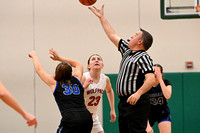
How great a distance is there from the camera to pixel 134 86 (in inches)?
169

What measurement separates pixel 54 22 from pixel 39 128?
8.37 feet

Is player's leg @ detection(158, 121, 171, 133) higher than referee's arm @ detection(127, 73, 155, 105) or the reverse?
the reverse

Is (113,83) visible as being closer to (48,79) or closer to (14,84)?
(14,84)

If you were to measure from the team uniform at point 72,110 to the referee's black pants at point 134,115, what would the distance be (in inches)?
17.0

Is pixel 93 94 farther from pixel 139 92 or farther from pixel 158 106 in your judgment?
pixel 139 92

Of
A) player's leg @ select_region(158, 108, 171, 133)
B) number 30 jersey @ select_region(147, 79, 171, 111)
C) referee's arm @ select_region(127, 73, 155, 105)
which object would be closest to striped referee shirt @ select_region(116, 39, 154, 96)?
referee's arm @ select_region(127, 73, 155, 105)

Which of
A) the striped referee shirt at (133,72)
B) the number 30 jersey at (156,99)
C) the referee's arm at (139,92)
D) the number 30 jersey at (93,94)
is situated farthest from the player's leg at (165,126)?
the referee's arm at (139,92)

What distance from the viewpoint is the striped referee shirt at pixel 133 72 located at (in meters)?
4.24

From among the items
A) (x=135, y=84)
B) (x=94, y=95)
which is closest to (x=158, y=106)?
(x=94, y=95)

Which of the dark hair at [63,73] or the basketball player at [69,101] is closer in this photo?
the basketball player at [69,101]

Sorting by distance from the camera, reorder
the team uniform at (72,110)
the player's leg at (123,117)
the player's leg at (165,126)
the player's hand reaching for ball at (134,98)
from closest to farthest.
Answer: the player's hand reaching for ball at (134,98) < the team uniform at (72,110) < the player's leg at (123,117) < the player's leg at (165,126)

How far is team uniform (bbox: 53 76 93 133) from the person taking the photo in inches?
164

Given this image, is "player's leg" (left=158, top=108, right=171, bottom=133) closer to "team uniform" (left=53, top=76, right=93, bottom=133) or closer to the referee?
the referee

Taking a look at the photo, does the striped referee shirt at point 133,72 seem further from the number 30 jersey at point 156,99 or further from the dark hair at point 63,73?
the number 30 jersey at point 156,99
